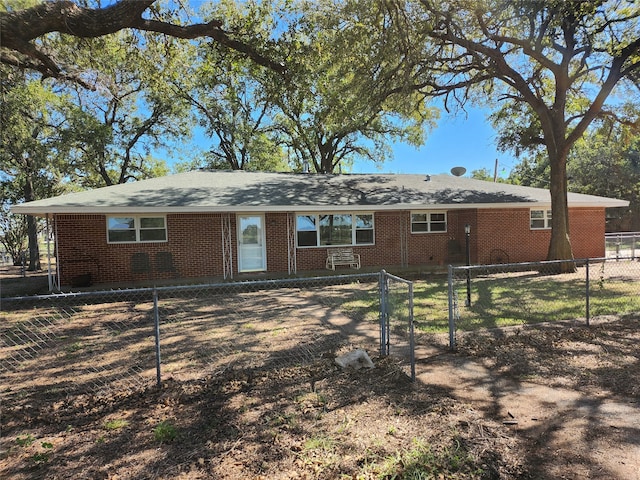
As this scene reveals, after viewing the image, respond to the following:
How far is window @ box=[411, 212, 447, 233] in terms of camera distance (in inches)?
611

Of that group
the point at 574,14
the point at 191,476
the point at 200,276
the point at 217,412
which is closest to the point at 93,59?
the point at 200,276

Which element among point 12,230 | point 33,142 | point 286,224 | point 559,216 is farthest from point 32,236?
point 559,216

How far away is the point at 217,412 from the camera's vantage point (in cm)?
387

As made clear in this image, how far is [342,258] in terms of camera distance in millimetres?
14297

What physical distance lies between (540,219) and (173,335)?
15818 millimetres

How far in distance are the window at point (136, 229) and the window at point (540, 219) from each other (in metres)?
14.9

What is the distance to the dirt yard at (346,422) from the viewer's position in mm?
2945

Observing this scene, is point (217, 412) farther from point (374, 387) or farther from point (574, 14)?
point (574, 14)

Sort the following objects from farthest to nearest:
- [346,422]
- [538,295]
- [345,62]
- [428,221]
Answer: [428,221]
[345,62]
[538,295]
[346,422]

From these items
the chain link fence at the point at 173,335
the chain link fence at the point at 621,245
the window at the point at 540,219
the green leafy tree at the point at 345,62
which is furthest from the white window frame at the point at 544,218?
the chain link fence at the point at 173,335

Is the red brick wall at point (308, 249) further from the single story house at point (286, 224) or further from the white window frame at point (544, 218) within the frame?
the white window frame at point (544, 218)

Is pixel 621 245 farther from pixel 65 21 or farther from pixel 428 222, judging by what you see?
pixel 65 21

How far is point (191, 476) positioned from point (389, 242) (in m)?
13.0

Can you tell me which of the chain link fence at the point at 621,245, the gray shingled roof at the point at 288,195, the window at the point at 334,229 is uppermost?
the gray shingled roof at the point at 288,195
